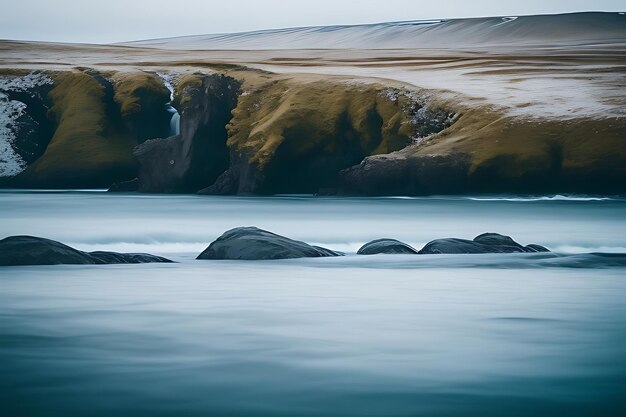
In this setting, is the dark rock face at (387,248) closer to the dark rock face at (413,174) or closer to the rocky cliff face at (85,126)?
the dark rock face at (413,174)

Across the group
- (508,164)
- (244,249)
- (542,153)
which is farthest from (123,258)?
(542,153)

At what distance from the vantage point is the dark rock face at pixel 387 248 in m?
40.8

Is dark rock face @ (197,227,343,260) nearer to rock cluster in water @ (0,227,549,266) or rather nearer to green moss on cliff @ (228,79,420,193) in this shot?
rock cluster in water @ (0,227,549,266)

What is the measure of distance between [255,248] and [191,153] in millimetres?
61325

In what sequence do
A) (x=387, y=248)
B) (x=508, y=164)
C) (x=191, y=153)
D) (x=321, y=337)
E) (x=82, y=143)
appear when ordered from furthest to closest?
(x=82, y=143) → (x=191, y=153) → (x=508, y=164) → (x=387, y=248) → (x=321, y=337)

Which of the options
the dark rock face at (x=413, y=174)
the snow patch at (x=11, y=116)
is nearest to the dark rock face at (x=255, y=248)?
the dark rock face at (x=413, y=174)

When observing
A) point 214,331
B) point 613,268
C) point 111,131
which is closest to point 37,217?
point 613,268

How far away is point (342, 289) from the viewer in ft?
97.8

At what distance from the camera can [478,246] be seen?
41156 mm

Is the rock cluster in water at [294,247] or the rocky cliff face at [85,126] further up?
the rocky cliff face at [85,126]

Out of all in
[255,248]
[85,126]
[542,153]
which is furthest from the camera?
[85,126]

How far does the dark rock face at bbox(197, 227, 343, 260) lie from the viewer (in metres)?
38.2

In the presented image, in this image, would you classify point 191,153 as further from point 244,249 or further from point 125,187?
point 244,249

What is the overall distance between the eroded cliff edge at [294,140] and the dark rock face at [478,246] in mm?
40867
